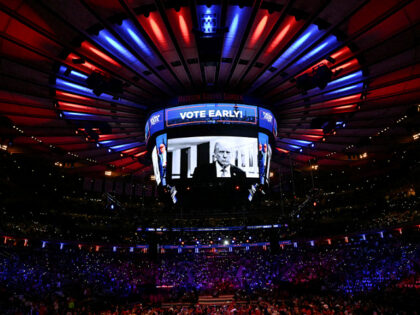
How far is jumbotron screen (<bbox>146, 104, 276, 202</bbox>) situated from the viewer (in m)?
13.2

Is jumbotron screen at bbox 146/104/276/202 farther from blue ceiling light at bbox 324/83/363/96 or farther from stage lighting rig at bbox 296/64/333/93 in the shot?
blue ceiling light at bbox 324/83/363/96

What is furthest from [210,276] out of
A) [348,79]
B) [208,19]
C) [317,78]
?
[208,19]

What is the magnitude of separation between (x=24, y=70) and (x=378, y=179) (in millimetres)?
41141

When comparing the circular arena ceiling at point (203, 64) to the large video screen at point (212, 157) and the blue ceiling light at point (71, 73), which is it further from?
the large video screen at point (212, 157)

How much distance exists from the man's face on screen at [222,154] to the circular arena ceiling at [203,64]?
2.06 m

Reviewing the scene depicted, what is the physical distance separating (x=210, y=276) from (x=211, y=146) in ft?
85.0

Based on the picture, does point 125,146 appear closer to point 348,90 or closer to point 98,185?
point 98,185

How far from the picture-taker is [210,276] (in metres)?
35.1

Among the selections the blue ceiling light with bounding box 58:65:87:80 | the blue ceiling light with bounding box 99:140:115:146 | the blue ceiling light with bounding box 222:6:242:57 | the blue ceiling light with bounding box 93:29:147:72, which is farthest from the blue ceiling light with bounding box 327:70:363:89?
the blue ceiling light with bounding box 99:140:115:146

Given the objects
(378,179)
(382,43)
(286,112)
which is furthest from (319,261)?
(382,43)

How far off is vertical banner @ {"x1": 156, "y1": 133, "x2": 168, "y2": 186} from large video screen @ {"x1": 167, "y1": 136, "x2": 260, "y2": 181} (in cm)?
20

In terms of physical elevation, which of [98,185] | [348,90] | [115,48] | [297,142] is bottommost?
[98,185]

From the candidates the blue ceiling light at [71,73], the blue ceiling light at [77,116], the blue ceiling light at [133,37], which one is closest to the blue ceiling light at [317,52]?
the blue ceiling light at [133,37]

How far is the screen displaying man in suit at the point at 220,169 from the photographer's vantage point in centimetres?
1304
